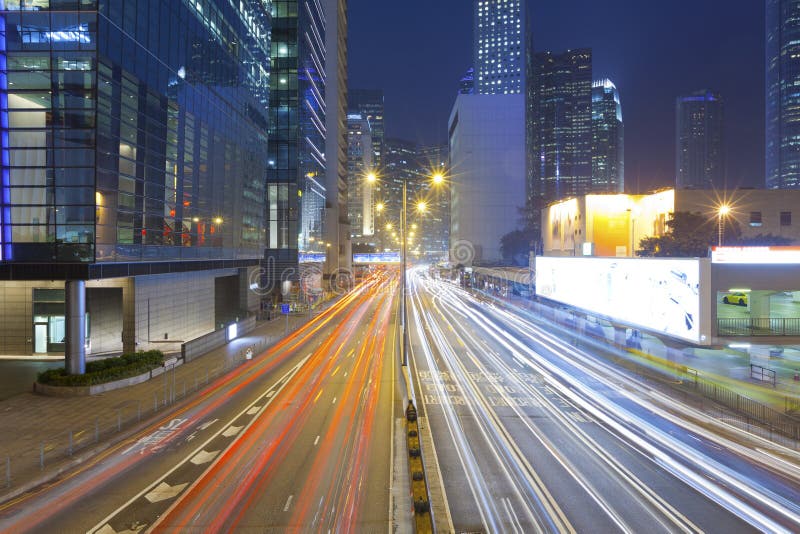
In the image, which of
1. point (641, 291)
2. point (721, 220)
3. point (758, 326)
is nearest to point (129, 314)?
point (641, 291)

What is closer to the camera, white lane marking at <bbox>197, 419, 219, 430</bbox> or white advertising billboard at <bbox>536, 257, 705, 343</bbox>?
white lane marking at <bbox>197, 419, 219, 430</bbox>

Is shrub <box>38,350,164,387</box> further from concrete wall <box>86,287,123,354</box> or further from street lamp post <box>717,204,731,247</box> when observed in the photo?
street lamp post <box>717,204,731,247</box>

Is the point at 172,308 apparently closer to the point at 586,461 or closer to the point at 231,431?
the point at 231,431

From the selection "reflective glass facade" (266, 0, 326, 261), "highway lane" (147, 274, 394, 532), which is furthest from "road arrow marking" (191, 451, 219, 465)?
"reflective glass facade" (266, 0, 326, 261)

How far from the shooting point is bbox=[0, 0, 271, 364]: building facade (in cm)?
2452

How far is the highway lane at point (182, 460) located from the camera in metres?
11.5

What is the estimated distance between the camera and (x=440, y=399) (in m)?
21.7

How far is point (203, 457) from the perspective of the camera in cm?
1488

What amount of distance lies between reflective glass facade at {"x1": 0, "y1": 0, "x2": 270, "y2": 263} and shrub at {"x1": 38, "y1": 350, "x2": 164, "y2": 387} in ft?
17.8

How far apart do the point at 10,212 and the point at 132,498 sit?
19837 mm

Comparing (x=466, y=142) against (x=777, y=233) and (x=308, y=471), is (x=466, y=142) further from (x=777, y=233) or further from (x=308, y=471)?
(x=308, y=471)

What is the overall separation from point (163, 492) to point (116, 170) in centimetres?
2036

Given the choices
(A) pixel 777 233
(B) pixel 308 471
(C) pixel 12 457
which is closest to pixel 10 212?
(C) pixel 12 457

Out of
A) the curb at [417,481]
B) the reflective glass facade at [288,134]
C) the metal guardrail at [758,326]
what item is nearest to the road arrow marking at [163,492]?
the curb at [417,481]
